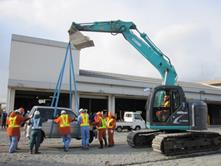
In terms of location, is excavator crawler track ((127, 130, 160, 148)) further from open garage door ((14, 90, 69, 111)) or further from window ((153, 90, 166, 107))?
open garage door ((14, 90, 69, 111))

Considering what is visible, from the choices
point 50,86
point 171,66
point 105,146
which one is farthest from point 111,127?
point 50,86

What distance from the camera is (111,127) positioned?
14211 millimetres

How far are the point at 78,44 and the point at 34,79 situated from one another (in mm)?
Result: 15880

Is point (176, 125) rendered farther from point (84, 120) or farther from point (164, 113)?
point (84, 120)

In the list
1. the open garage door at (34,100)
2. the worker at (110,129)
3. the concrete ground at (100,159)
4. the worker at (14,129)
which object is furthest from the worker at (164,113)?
the open garage door at (34,100)

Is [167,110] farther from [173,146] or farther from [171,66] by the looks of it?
[171,66]

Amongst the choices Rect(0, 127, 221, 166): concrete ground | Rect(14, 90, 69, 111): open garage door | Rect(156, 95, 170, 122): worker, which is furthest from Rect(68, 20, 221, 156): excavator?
Rect(14, 90, 69, 111): open garage door

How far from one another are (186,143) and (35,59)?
836 inches

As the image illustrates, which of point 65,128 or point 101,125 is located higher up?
point 101,125

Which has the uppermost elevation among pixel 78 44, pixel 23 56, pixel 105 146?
pixel 23 56

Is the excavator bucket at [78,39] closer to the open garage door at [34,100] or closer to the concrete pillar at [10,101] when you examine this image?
the concrete pillar at [10,101]

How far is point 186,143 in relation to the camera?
466 inches

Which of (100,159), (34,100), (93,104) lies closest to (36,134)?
(100,159)

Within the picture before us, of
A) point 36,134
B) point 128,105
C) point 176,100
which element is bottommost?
point 36,134
